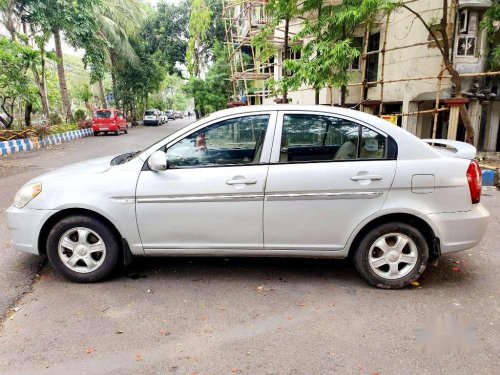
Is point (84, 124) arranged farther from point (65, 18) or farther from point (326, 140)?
point (326, 140)

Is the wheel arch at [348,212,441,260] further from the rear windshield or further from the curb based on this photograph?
the rear windshield

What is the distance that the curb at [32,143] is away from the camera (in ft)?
48.3

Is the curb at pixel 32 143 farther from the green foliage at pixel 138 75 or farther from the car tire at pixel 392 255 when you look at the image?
the car tire at pixel 392 255

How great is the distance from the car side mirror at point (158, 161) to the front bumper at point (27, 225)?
1022mm

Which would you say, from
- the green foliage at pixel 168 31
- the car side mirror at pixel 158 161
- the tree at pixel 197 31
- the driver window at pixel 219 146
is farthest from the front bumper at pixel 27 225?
the green foliage at pixel 168 31

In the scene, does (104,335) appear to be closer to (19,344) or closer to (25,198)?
(19,344)

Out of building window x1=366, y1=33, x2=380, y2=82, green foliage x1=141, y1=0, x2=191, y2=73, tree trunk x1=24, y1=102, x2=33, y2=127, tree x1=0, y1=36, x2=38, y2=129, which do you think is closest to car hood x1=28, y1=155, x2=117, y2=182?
building window x1=366, y1=33, x2=380, y2=82

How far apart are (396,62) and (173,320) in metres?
12.0

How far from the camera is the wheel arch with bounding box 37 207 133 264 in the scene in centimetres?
361

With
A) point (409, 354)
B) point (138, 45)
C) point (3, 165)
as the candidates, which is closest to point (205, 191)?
point (409, 354)

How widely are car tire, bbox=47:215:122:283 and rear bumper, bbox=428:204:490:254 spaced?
2.91m

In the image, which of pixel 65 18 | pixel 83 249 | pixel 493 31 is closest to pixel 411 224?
pixel 83 249

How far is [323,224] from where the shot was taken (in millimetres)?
3469

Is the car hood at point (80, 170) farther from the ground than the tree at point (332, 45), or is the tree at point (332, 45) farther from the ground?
the tree at point (332, 45)
